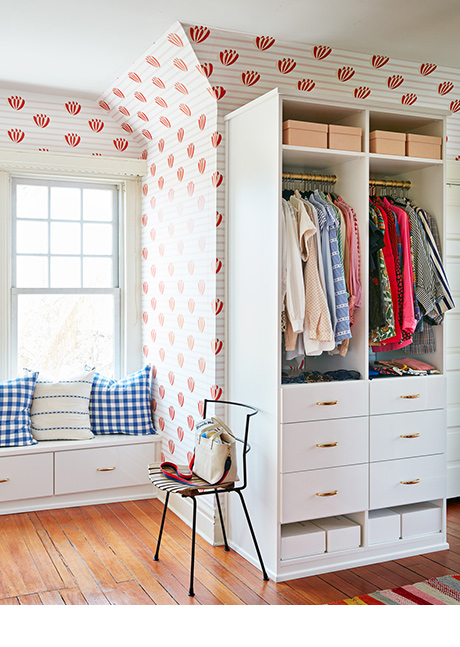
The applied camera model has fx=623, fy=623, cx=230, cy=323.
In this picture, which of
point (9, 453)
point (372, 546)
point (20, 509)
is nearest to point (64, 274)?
point (9, 453)

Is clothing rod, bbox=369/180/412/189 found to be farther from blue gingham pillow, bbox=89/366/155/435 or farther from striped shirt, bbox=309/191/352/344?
blue gingham pillow, bbox=89/366/155/435

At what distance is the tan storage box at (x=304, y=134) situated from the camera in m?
2.93

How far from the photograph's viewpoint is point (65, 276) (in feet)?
14.6

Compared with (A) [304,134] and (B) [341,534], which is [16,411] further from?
(A) [304,134]

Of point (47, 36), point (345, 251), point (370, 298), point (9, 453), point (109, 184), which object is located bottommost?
A: point (9, 453)

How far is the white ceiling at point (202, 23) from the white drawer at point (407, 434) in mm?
1947

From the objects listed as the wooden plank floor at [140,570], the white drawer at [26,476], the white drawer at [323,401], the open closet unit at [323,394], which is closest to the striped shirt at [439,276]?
the open closet unit at [323,394]

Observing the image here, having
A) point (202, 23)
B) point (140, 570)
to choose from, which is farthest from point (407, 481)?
point (202, 23)

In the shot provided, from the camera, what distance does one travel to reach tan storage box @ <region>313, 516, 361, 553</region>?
3006mm

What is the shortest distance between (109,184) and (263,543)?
9.14 ft

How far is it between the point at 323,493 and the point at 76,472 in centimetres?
175

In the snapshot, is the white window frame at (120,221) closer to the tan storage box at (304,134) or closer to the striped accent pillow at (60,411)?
the striped accent pillow at (60,411)
